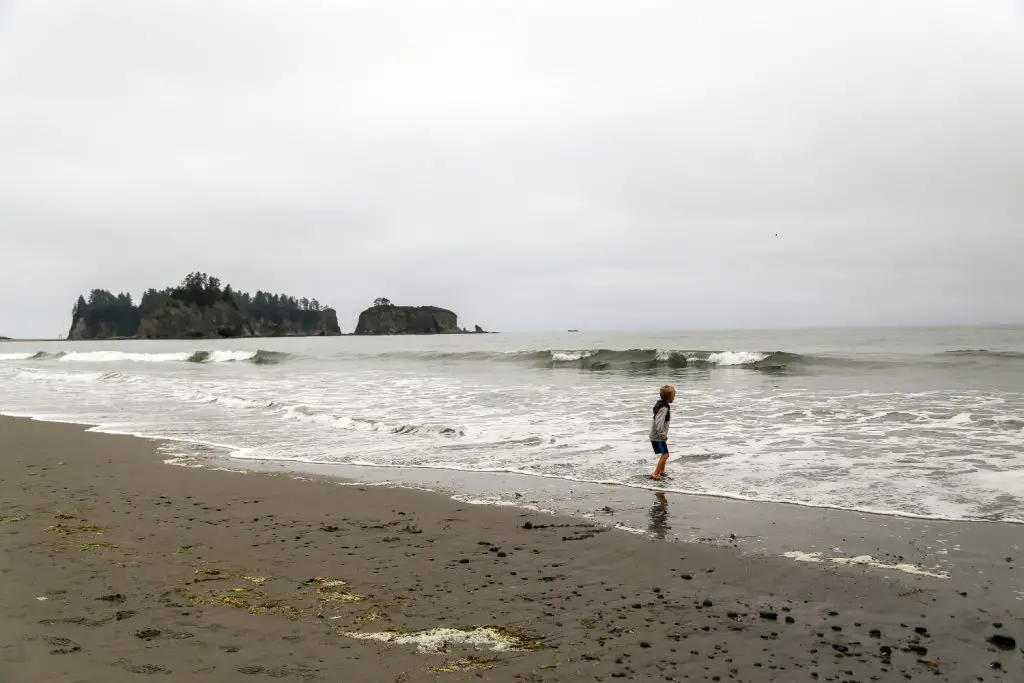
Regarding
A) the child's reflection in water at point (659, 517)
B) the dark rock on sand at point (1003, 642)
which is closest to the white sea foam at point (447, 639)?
the child's reflection in water at point (659, 517)

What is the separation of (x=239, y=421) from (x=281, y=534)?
11.1 metres

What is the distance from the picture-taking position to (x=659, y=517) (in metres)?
7.46

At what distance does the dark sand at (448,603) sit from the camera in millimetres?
3889

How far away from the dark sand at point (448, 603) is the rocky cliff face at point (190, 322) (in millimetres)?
182702

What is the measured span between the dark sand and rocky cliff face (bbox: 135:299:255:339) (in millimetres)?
182702

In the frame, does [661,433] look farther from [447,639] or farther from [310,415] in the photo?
[310,415]

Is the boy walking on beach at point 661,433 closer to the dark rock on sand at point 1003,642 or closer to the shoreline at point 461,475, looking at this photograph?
the shoreline at point 461,475

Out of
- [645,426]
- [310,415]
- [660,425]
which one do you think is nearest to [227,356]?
[310,415]

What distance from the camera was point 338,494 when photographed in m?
8.75

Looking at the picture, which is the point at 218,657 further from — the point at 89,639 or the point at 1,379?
the point at 1,379

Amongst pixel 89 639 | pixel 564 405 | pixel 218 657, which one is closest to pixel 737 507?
pixel 218 657

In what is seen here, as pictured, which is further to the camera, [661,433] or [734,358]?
[734,358]

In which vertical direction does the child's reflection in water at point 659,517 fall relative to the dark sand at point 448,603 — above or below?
below

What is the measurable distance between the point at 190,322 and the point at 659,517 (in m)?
188
